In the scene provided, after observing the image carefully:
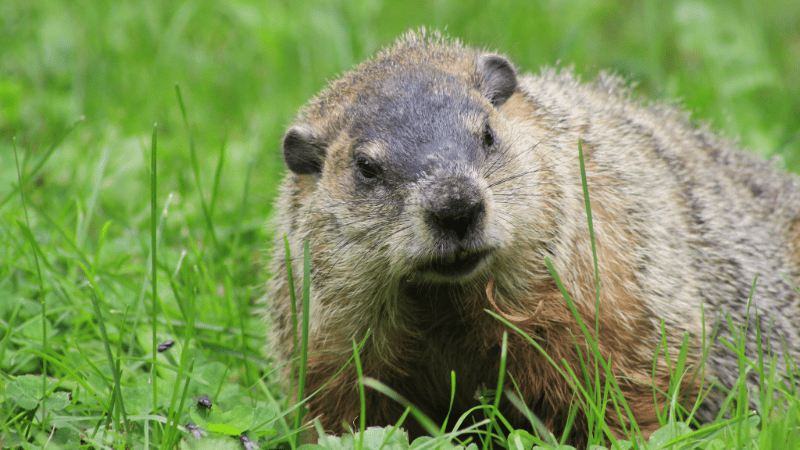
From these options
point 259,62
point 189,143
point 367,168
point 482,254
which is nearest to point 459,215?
point 482,254

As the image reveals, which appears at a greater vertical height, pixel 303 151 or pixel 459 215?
pixel 303 151

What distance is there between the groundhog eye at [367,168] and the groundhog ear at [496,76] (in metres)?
0.73

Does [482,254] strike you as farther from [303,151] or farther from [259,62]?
[259,62]

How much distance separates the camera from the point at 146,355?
12.2 feet

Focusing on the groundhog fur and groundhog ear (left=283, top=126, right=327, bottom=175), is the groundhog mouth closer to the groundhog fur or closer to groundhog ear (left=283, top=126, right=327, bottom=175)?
the groundhog fur

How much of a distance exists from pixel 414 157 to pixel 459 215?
36 centimetres

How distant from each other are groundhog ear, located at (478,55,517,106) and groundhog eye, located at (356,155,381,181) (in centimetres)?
73

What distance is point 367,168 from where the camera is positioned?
3207 millimetres

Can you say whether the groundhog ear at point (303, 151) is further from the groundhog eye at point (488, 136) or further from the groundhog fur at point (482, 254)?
the groundhog eye at point (488, 136)

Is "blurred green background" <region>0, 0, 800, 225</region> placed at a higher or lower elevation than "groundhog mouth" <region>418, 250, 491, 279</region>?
higher

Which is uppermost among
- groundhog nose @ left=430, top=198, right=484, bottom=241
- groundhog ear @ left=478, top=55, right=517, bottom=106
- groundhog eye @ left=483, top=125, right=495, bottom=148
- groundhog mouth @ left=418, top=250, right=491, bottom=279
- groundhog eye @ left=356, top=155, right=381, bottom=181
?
groundhog ear @ left=478, top=55, right=517, bottom=106

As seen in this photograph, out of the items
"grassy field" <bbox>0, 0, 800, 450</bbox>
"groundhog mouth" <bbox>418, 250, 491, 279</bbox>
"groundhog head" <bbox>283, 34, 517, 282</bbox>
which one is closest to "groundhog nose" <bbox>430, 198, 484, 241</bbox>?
"groundhog head" <bbox>283, 34, 517, 282</bbox>

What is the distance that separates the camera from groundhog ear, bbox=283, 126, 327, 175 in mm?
3541

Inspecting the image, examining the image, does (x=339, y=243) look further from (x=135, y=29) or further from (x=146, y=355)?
(x=135, y=29)
